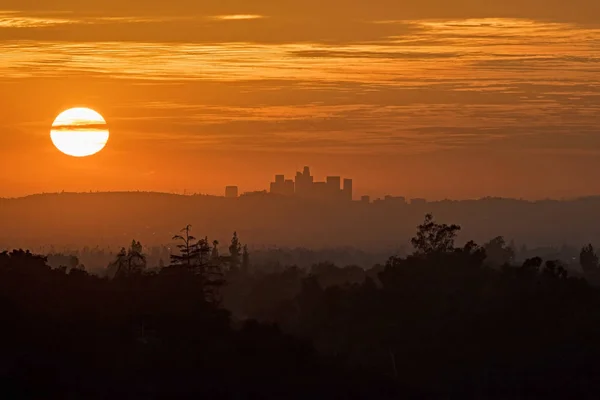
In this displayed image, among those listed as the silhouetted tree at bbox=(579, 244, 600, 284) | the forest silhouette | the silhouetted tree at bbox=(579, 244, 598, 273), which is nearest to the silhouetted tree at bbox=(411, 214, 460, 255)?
the forest silhouette

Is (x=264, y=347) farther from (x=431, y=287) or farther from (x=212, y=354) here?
(x=431, y=287)

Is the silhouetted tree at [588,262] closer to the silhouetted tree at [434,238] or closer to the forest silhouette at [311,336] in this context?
the silhouetted tree at [434,238]

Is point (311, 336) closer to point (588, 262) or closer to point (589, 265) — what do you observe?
point (589, 265)

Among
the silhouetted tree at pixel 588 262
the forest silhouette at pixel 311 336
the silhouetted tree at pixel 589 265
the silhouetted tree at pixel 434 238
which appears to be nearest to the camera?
the forest silhouette at pixel 311 336

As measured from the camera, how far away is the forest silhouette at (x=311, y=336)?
5669cm

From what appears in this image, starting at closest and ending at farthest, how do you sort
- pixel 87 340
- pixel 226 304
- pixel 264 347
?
pixel 87 340, pixel 264 347, pixel 226 304

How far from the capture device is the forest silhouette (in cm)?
5669

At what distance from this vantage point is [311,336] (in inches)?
3260

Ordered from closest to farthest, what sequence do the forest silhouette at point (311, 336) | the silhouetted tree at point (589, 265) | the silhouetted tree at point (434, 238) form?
1. the forest silhouette at point (311, 336)
2. the silhouetted tree at point (434, 238)
3. the silhouetted tree at point (589, 265)

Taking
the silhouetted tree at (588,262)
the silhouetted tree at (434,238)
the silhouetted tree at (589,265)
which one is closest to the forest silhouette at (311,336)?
Result: the silhouetted tree at (434,238)

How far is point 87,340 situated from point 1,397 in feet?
25.1

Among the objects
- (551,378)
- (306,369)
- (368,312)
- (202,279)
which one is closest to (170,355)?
(306,369)

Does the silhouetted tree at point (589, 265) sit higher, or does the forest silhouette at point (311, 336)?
the silhouetted tree at point (589, 265)

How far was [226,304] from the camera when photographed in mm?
113250
